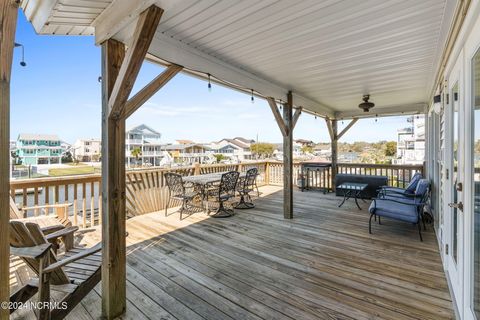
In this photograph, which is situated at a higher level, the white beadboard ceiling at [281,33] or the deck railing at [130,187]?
the white beadboard ceiling at [281,33]

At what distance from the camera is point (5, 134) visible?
0.98 m

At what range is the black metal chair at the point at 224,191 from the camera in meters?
4.95

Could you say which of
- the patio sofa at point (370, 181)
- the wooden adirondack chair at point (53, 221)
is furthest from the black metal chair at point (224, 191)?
the patio sofa at point (370, 181)

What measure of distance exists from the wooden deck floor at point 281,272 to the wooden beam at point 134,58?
1.79 meters

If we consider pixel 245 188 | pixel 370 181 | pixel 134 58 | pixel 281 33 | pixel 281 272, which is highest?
pixel 281 33

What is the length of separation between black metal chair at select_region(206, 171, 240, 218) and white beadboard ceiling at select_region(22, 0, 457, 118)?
1980 millimetres

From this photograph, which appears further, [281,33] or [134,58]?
[281,33]

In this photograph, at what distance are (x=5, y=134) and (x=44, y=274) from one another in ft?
4.05

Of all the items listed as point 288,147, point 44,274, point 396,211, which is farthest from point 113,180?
point 396,211

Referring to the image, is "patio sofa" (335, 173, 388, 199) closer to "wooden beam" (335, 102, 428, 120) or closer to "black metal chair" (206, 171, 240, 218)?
"wooden beam" (335, 102, 428, 120)

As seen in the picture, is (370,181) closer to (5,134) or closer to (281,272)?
(281,272)

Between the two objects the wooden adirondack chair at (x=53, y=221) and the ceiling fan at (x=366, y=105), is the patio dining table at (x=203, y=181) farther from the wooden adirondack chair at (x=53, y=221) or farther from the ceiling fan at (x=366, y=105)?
the ceiling fan at (x=366, y=105)

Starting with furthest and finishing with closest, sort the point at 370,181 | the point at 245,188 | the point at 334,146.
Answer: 1. the point at 334,146
2. the point at 370,181
3. the point at 245,188

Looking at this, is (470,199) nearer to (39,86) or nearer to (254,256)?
(254,256)
